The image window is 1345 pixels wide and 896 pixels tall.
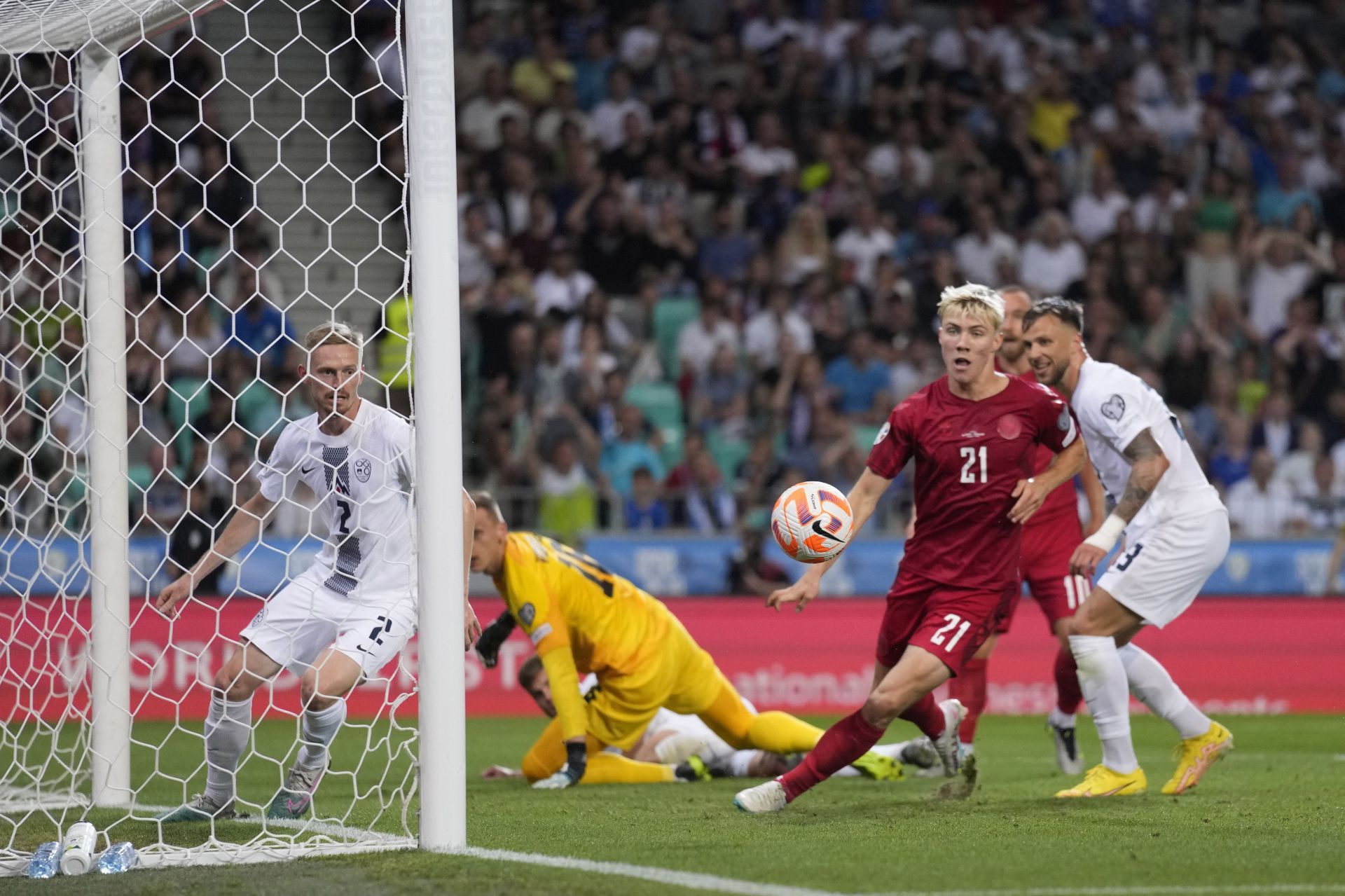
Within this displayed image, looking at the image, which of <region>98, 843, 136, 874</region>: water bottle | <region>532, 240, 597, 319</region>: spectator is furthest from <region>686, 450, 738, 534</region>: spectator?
<region>98, 843, 136, 874</region>: water bottle

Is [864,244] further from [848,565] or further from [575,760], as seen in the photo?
[575,760]

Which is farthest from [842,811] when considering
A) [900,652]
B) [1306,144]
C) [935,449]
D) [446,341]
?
[1306,144]

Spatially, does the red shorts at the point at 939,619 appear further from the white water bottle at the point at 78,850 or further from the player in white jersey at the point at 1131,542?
the white water bottle at the point at 78,850

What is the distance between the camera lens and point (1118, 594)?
727 centimetres

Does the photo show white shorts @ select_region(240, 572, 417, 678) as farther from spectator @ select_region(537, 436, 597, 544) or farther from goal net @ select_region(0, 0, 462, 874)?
spectator @ select_region(537, 436, 597, 544)

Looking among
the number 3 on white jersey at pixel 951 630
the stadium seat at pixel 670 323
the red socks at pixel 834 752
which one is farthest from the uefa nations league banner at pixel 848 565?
the number 3 on white jersey at pixel 951 630

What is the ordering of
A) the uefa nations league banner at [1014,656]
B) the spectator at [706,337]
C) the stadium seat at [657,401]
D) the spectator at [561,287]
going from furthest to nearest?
the spectator at [561,287]
the spectator at [706,337]
the stadium seat at [657,401]
the uefa nations league banner at [1014,656]

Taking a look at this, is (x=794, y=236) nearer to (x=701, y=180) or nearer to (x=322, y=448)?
(x=701, y=180)

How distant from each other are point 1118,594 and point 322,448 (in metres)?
3.40

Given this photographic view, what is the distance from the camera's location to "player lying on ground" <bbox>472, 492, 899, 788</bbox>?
7820 millimetres

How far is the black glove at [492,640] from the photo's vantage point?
27.6 ft

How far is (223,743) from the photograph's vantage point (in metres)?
6.78

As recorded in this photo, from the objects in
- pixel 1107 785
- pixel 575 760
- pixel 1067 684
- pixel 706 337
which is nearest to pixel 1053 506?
pixel 1067 684

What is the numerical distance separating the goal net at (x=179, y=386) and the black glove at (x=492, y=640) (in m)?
0.69
